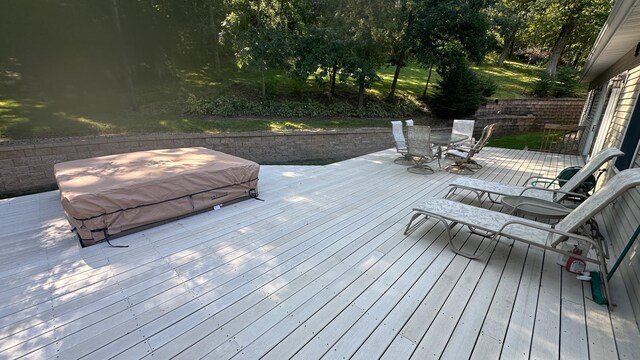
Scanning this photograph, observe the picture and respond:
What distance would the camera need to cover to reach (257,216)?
3.58 meters

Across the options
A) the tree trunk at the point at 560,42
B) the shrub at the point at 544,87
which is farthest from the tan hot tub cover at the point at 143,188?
the tree trunk at the point at 560,42

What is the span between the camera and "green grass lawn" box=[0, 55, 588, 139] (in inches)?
241

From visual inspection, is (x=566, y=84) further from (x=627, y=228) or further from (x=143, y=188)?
(x=143, y=188)

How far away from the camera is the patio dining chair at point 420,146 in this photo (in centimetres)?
555

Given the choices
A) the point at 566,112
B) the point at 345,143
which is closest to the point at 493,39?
the point at 566,112

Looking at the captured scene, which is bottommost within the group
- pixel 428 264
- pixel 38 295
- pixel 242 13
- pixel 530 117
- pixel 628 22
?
pixel 38 295

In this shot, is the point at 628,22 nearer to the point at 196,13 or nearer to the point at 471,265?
the point at 471,265

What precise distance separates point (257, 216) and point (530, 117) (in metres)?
13.4

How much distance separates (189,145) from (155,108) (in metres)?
2.98

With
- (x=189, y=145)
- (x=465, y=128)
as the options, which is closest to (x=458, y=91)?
(x=465, y=128)

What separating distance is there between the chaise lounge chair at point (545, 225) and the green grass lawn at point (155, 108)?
223 inches

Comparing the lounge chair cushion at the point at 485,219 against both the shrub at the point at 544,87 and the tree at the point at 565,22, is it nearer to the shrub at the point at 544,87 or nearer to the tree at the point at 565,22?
the shrub at the point at 544,87

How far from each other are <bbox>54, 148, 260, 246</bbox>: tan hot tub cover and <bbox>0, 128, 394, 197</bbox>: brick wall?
1656 mm

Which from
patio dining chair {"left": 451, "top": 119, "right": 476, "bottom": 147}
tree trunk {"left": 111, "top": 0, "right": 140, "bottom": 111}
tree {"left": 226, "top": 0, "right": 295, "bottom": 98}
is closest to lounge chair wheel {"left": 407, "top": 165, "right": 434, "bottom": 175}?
patio dining chair {"left": 451, "top": 119, "right": 476, "bottom": 147}
